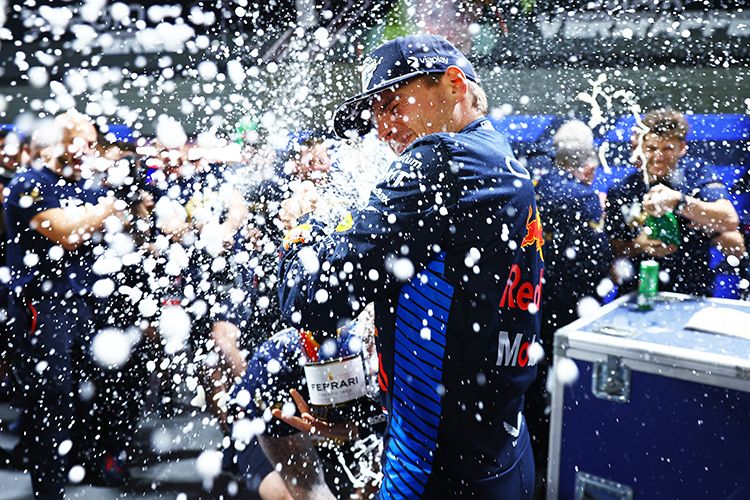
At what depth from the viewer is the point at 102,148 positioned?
3.02 m

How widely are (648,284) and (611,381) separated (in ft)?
2.81

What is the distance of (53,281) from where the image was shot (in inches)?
107

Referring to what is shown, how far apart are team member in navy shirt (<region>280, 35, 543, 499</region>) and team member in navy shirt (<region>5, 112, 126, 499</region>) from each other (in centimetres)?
196

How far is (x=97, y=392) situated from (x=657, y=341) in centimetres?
355

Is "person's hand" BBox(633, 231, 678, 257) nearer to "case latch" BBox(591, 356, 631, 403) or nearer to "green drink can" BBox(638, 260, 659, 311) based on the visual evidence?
"green drink can" BBox(638, 260, 659, 311)

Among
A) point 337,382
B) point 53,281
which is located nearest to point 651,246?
point 337,382

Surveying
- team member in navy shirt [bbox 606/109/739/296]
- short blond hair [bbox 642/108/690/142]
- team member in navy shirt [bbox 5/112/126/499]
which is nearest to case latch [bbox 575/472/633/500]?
team member in navy shirt [bbox 606/109/739/296]

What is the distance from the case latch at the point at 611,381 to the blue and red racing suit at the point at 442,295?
2.34 feet

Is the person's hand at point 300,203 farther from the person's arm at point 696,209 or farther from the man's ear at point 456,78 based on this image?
the person's arm at point 696,209

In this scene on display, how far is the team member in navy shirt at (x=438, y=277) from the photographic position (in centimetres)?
115

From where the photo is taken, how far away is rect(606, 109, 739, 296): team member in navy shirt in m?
2.73

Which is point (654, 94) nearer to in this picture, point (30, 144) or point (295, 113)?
point (295, 113)

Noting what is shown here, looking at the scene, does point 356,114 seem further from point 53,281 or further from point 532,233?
point 53,281

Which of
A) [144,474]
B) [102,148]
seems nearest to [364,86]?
[102,148]
